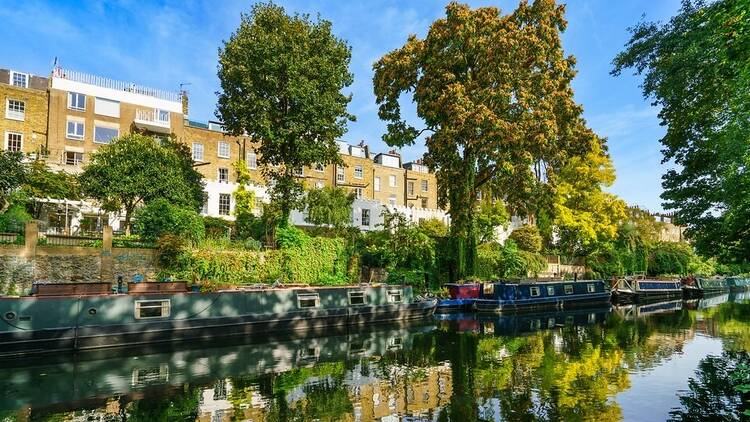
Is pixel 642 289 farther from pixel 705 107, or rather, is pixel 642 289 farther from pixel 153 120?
pixel 153 120

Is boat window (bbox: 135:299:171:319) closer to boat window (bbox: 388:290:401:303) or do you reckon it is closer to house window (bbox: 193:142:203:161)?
boat window (bbox: 388:290:401:303)

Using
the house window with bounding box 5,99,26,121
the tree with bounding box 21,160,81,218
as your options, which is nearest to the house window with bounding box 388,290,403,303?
the tree with bounding box 21,160,81,218

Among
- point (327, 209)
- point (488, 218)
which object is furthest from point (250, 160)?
point (488, 218)

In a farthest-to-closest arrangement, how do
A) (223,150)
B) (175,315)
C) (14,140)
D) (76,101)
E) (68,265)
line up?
(223,150), (76,101), (14,140), (68,265), (175,315)

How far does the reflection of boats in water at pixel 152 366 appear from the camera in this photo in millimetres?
12094

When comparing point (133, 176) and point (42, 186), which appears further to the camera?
point (42, 186)

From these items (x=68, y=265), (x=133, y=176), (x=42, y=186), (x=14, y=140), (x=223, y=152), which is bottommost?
(x=68, y=265)

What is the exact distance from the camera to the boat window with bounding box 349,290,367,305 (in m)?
24.3

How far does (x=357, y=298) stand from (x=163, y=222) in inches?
432

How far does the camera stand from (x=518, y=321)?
2820cm

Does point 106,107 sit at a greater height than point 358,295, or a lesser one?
greater

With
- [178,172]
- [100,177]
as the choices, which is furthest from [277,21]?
[100,177]

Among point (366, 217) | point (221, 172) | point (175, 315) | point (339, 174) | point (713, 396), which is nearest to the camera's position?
point (713, 396)

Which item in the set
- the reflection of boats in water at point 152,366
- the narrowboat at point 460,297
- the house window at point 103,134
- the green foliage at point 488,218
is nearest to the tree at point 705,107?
the reflection of boats in water at point 152,366
